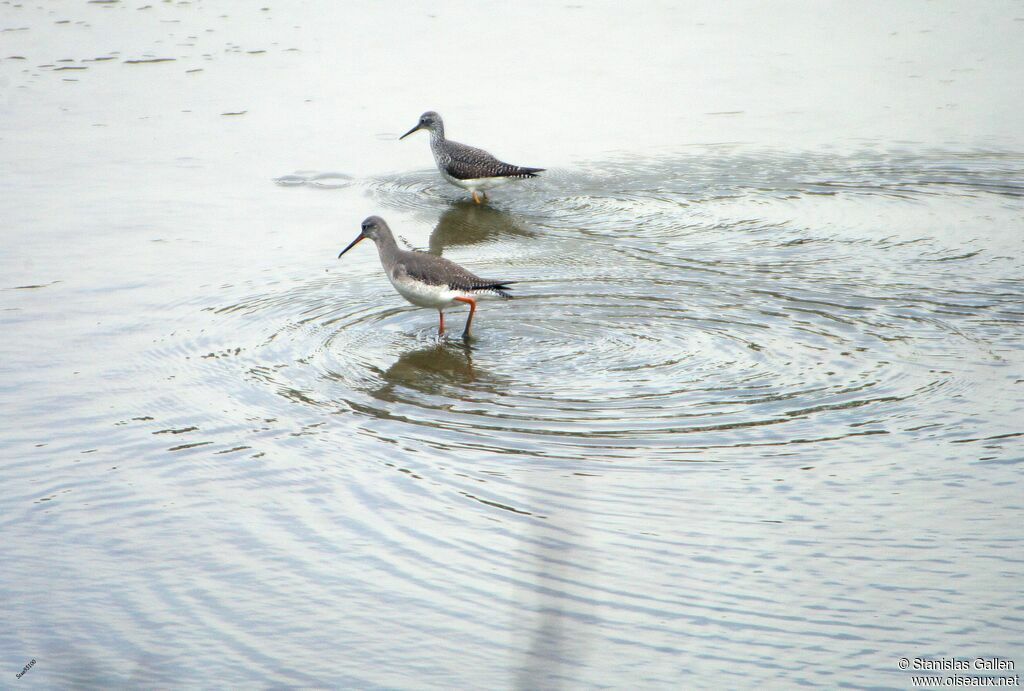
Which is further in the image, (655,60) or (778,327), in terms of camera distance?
(655,60)

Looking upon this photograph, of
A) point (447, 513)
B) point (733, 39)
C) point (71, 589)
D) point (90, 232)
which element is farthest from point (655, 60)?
point (71, 589)

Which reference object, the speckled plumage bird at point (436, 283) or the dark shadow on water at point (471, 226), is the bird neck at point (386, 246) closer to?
the speckled plumage bird at point (436, 283)

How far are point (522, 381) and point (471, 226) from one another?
4.28 meters

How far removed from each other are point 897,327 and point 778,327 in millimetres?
840

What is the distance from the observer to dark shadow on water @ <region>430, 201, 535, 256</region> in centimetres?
1117

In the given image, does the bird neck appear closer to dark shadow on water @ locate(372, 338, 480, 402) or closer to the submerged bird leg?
the submerged bird leg

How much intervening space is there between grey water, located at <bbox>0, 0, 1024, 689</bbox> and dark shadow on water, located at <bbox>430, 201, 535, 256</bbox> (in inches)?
2.5

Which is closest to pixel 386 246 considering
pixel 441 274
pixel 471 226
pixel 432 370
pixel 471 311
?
pixel 441 274

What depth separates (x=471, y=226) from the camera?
1173 cm

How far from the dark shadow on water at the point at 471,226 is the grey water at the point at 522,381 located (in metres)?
0.06

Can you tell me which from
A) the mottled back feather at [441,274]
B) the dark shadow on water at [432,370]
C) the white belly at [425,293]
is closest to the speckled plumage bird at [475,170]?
the mottled back feather at [441,274]

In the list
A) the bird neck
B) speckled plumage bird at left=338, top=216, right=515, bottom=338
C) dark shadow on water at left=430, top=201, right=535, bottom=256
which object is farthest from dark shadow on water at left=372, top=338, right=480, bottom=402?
dark shadow on water at left=430, top=201, right=535, bottom=256

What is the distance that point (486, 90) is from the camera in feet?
52.4

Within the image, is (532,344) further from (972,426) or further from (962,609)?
(962,609)
